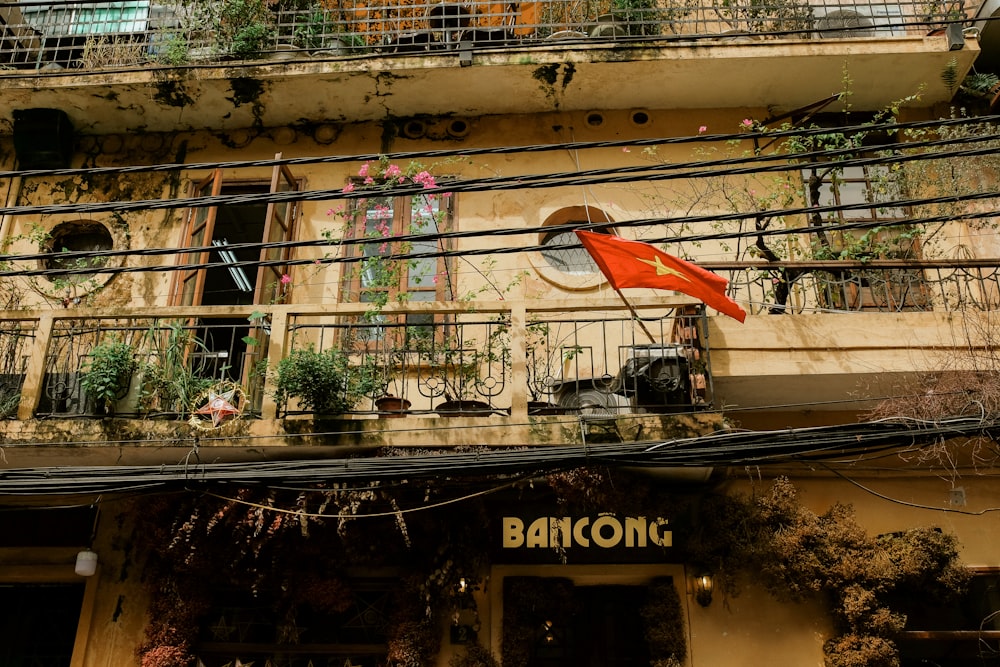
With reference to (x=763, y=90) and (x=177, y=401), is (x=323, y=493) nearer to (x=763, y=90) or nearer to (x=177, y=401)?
(x=177, y=401)

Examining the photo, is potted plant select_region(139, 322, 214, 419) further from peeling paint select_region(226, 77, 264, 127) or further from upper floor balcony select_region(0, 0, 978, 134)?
upper floor balcony select_region(0, 0, 978, 134)

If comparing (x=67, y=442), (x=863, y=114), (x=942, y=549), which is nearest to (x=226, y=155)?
(x=67, y=442)

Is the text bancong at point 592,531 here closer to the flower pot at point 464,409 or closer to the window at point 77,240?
the flower pot at point 464,409

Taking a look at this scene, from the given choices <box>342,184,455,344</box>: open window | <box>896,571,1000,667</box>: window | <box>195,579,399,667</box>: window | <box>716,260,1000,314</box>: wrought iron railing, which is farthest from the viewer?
<box>342,184,455,344</box>: open window

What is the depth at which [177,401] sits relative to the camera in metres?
8.18

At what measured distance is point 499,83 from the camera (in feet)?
33.0

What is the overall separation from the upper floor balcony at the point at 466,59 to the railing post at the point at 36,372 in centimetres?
347

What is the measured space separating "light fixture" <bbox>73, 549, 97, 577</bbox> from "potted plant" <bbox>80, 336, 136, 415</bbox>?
4.86ft

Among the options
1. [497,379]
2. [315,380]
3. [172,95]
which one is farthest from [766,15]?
[172,95]

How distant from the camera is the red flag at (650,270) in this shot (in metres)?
Result: 7.03

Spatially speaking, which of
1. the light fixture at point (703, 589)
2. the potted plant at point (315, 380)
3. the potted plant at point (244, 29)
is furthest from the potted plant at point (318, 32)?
the light fixture at point (703, 589)

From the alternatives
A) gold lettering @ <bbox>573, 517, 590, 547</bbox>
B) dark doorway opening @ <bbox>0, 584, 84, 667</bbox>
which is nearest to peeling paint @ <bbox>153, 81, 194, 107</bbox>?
dark doorway opening @ <bbox>0, 584, 84, 667</bbox>

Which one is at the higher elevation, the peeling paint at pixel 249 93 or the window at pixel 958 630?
the peeling paint at pixel 249 93

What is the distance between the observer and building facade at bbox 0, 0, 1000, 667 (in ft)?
24.9
